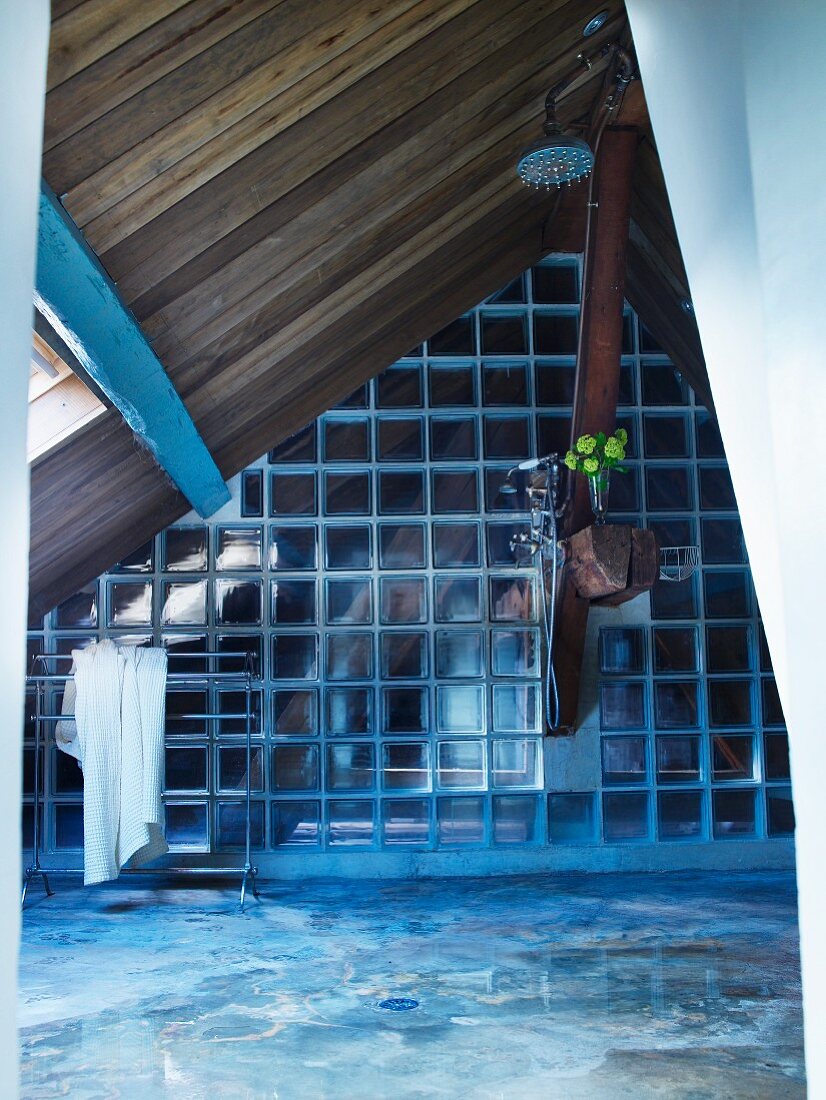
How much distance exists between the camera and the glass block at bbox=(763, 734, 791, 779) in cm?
627

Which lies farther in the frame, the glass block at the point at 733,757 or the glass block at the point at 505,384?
the glass block at the point at 505,384

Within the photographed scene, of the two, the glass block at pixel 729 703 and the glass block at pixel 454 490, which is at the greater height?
the glass block at pixel 454 490

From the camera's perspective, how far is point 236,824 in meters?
6.08

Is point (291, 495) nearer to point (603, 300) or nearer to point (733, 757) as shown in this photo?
point (603, 300)

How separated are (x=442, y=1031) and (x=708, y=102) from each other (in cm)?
298

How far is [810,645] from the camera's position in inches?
55.5

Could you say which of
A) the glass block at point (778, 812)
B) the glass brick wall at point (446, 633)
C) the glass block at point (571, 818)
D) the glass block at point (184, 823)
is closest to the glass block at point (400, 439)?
the glass brick wall at point (446, 633)

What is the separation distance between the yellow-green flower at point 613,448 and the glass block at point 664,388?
5.89 ft

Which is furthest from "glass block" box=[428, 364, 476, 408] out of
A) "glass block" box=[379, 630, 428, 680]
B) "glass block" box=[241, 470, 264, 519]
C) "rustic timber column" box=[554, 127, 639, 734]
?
"glass block" box=[379, 630, 428, 680]

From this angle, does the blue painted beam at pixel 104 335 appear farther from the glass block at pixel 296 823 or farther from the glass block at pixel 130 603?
the glass block at pixel 296 823

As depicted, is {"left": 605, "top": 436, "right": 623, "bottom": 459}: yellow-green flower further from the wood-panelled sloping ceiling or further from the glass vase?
the wood-panelled sloping ceiling

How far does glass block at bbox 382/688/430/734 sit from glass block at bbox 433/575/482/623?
0.49 metres

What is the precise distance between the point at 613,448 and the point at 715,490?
1.92m

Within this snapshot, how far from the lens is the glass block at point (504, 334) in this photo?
21.4 ft
